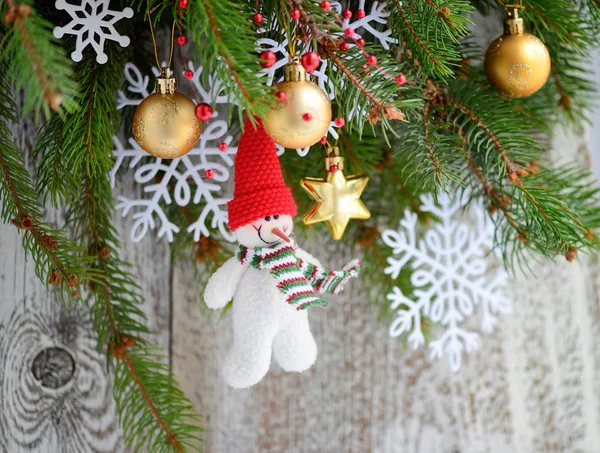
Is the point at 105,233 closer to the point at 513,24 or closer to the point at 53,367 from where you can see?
the point at 53,367

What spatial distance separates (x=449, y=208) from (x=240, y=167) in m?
0.37

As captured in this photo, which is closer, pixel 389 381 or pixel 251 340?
pixel 251 340

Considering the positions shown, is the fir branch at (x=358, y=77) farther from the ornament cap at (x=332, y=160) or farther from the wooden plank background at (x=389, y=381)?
the wooden plank background at (x=389, y=381)

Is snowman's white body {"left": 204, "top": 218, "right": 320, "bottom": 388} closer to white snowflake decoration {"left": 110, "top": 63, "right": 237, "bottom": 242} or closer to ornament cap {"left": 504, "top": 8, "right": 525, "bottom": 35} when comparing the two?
white snowflake decoration {"left": 110, "top": 63, "right": 237, "bottom": 242}

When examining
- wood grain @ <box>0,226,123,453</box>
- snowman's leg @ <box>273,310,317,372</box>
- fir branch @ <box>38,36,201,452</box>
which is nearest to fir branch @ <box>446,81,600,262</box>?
snowman's leg @ <box>273,310,317,372</box>

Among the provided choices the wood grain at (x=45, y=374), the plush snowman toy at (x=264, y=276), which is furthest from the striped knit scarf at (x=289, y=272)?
the wood grain at (x=45, y=374)

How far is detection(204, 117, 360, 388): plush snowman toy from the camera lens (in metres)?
0.52

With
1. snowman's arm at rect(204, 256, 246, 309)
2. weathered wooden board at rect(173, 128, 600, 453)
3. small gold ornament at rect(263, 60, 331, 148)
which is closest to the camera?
small gold ornament at rect(263, 60, 331, 148)

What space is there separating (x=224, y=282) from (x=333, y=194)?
14cm

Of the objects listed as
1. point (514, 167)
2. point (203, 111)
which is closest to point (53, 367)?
point (203, 111)

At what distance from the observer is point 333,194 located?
584mm

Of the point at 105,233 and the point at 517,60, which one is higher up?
the point at 517,60

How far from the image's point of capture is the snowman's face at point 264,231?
518 mm

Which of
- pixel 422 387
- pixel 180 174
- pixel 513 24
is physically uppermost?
pixel 513 24
